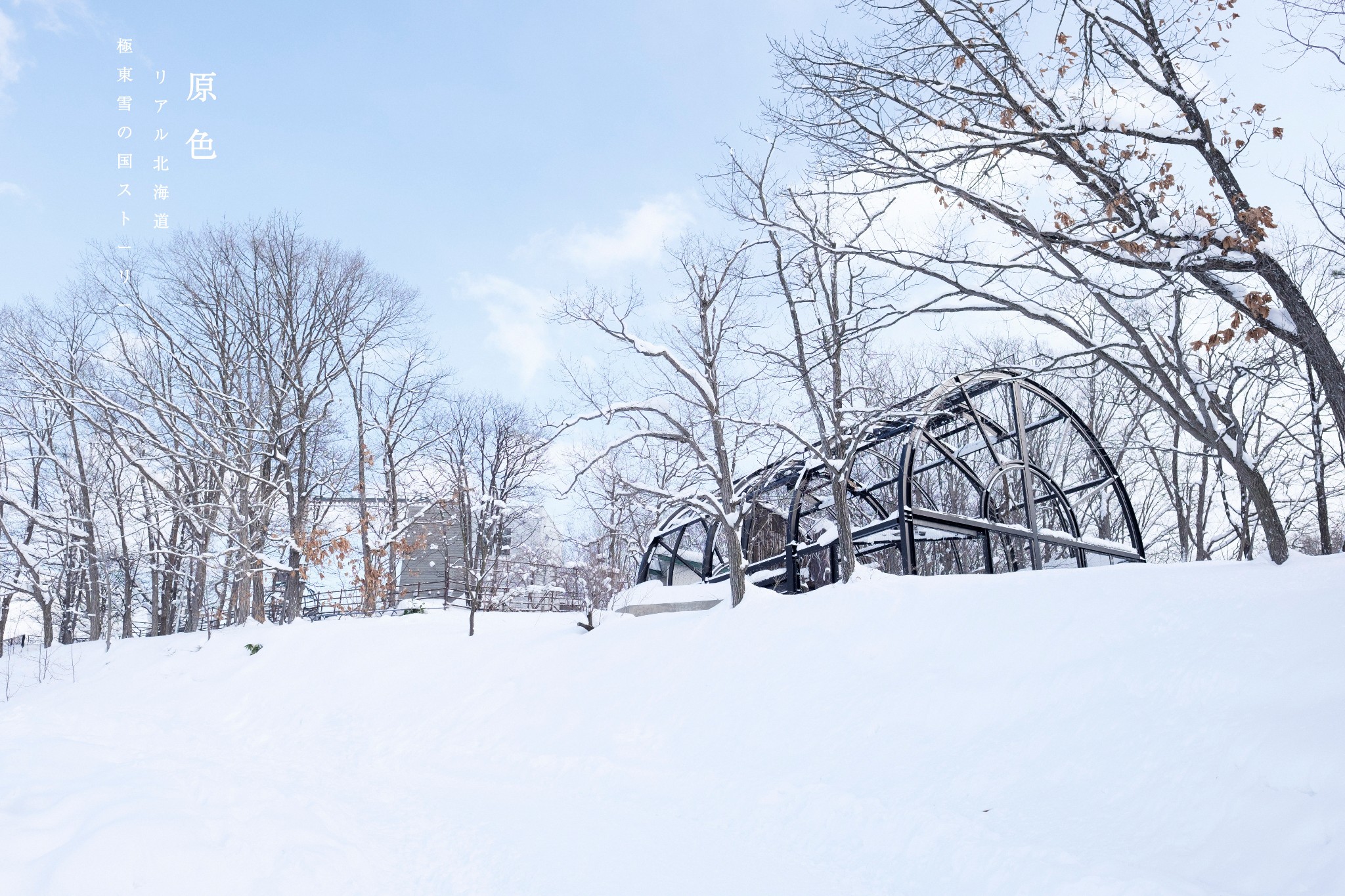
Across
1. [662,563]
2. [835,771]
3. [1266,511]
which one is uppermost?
[1266,511]

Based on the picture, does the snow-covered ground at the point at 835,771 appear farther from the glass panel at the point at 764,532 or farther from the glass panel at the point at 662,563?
the glass panel at the point at 662,563

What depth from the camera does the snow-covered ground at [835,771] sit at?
4008 mm

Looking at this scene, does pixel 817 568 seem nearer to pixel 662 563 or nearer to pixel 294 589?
pixel 662 563

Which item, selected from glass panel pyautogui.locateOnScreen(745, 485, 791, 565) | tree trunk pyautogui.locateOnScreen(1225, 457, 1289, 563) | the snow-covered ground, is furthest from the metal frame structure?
the snow-covered ground

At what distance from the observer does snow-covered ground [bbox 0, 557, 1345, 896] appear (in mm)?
4008

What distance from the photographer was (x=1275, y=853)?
363cm

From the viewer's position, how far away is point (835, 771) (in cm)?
609

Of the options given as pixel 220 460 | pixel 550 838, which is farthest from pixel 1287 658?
pixel 220 460

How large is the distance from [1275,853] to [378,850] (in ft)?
18.0

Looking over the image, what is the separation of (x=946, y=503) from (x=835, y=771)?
1989 cm

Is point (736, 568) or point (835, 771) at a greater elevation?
point (736, 568)

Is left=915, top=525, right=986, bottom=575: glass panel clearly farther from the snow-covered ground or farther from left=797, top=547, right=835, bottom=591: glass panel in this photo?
the snow-covered ground

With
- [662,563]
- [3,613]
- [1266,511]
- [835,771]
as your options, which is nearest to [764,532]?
[662,563]

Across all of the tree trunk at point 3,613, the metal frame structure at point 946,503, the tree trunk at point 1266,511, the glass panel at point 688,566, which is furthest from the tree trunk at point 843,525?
the tree trunk at point 3,613
